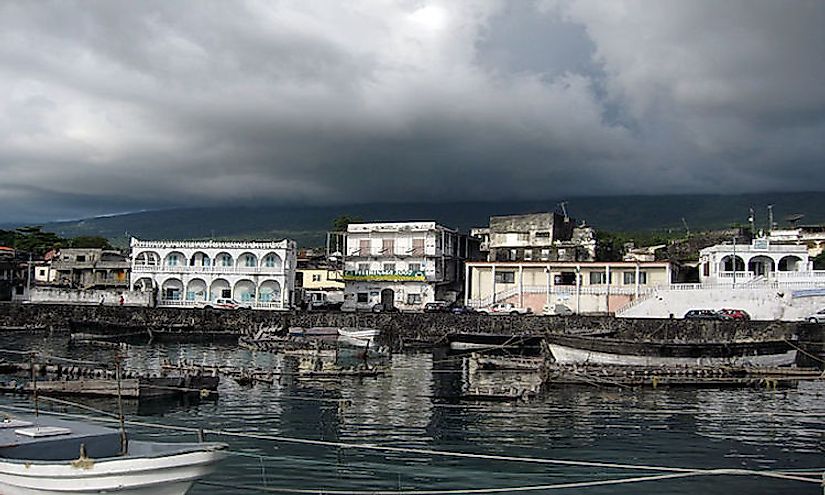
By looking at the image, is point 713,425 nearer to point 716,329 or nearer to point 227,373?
point 227,373

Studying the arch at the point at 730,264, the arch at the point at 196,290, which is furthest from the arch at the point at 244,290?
the arch at the point at 730,264

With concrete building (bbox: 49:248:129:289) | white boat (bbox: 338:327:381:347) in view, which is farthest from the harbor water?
concrete building (bbox: 49:248:129:289)

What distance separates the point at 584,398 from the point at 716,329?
27355 mm

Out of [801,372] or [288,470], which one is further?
[801,372]

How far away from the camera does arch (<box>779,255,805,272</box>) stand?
68.3 m

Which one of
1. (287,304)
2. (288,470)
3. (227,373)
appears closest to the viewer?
(288,470)

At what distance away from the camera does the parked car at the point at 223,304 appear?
7471cm

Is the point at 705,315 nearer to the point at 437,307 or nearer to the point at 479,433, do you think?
the point at 437,307

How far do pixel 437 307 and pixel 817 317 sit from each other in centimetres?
3174

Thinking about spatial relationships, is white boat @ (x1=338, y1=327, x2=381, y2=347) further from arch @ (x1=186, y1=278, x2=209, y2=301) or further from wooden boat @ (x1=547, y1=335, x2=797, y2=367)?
arch @ (x1=186, y1=278, x2=209, y2=301)

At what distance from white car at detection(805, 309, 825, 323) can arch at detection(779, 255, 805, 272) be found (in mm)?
9942

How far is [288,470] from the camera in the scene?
20.6 meters

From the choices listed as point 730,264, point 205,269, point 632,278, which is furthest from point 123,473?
point 205,269

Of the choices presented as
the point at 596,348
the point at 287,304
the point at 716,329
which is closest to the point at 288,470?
the point at 596,348
